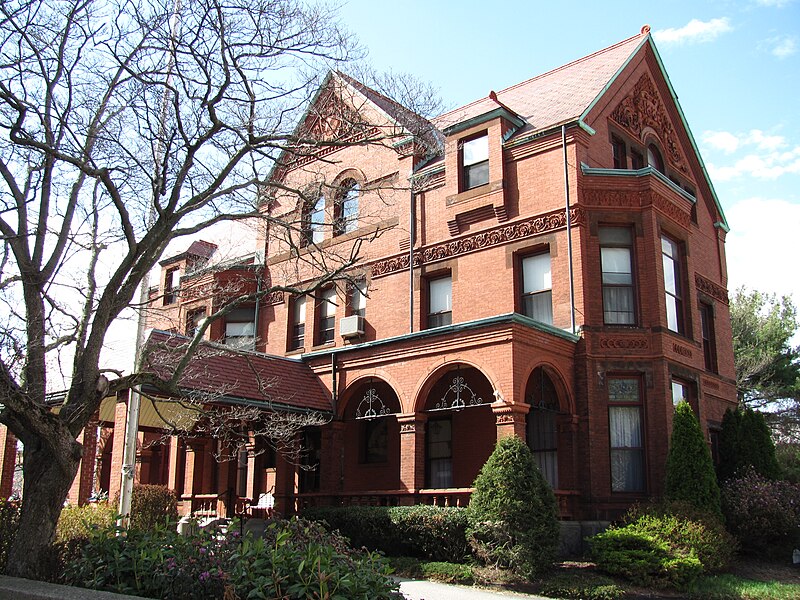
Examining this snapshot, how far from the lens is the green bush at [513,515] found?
1355 cm

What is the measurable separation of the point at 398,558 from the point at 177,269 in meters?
18.7

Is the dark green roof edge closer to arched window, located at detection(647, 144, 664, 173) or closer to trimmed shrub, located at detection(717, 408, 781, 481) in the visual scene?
trimmed shrub, located at detection(717, 408, 781, 481)

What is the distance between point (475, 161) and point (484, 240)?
7.58 feet

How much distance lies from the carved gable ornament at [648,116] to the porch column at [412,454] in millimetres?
10373

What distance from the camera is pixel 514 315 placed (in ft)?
53.6

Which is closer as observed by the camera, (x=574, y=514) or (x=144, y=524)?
(x=144, y=524)

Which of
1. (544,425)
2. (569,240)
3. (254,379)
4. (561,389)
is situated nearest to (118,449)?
(254,379)

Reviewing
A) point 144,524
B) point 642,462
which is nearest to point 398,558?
point 144,524

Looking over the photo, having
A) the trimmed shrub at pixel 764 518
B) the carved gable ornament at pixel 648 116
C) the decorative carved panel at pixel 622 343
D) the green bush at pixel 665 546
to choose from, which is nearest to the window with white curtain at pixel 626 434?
the decorative carved panel at pixel 622 343

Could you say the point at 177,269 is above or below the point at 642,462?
above

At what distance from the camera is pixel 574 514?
1748 cm

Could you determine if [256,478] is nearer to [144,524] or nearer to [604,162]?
[144,524]

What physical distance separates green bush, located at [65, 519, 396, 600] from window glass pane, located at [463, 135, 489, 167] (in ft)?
45.3

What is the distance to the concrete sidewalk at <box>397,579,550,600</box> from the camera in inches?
472
